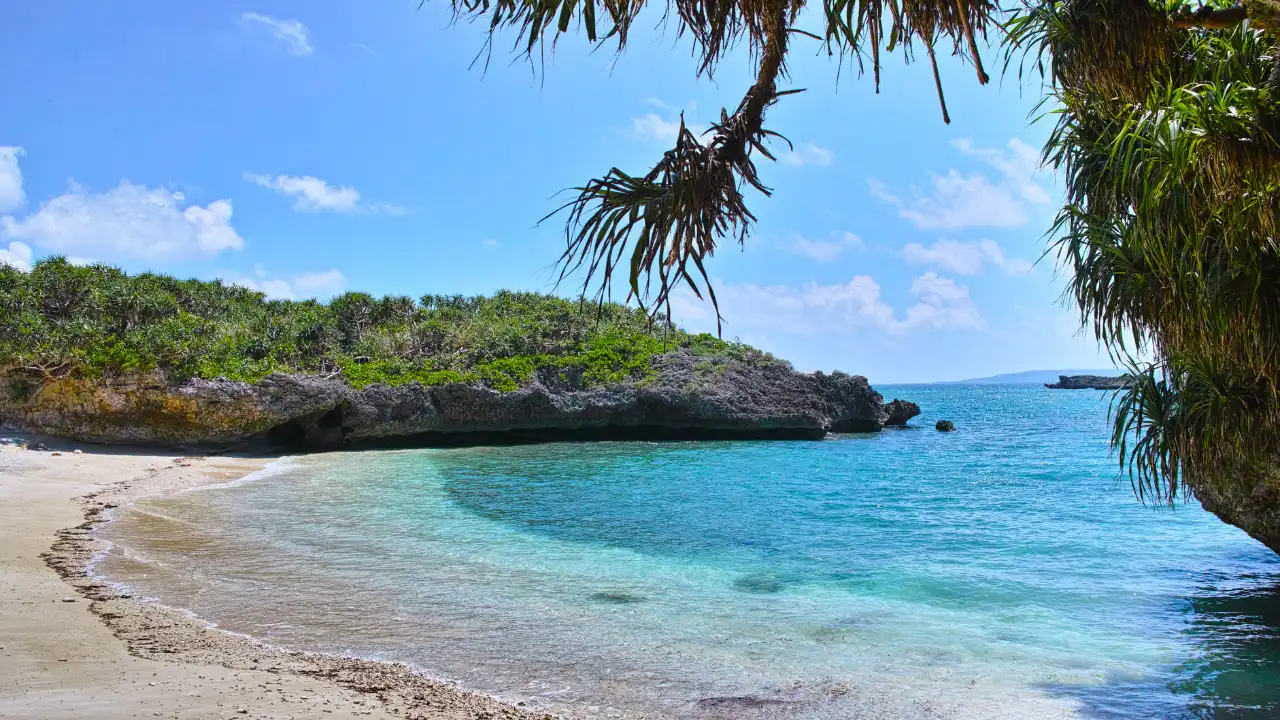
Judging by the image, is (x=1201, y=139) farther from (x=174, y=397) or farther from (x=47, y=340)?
(x=47, y=340)

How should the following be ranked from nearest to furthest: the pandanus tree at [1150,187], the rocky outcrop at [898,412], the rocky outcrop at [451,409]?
the pandanus tree at [1150,187], the rocky outcrop at [451,409], the rocky outcrop at [898,412]

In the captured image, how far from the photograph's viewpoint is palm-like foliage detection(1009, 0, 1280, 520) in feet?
15.2

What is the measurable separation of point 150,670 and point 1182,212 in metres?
7.89

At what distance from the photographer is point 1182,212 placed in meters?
5.75

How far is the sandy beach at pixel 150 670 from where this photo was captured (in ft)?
15.3

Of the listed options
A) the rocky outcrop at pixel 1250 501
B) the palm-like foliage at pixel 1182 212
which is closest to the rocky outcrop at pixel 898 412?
the rocky outcrop at pixel 1250 501

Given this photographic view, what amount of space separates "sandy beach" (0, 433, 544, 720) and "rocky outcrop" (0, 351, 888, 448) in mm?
15018

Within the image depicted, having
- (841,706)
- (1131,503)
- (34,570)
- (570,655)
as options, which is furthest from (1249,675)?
(34,570)

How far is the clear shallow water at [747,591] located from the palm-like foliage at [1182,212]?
1888 mm

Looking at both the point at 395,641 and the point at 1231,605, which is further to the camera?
the point at 1231,605

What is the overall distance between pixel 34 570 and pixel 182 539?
2545mm

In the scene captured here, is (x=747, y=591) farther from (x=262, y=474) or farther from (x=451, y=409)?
(x=451, y=409)

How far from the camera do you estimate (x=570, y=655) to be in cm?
643

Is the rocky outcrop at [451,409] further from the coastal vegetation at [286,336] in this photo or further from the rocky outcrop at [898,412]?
the rocky outcrop at [898,412]
